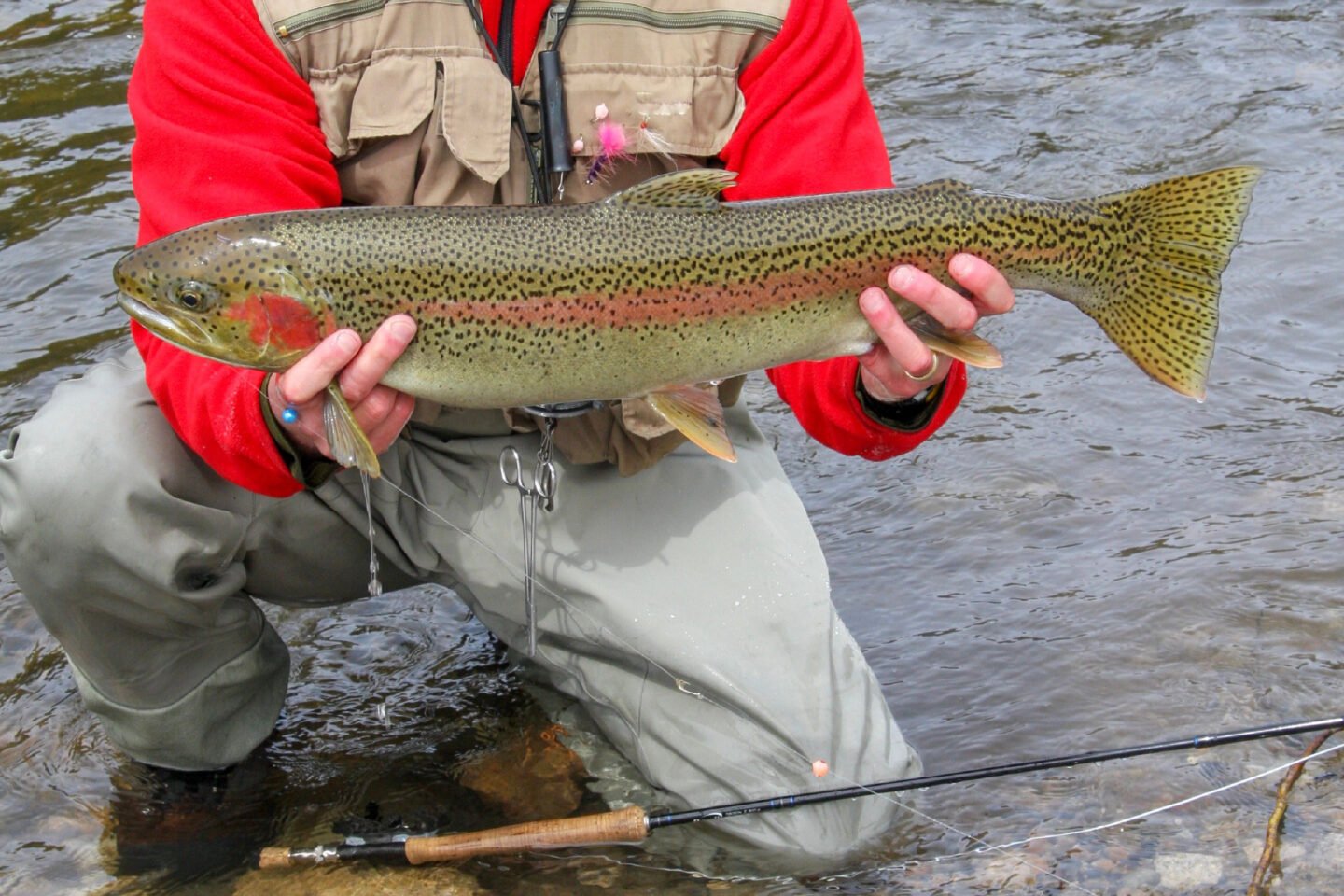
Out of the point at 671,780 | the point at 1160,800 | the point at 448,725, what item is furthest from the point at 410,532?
the point at 1160,800

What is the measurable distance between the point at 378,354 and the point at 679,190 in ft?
2.03

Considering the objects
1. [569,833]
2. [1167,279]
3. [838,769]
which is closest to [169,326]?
[569,833]

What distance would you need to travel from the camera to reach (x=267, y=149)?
306cm

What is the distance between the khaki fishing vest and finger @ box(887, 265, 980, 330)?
67 cm

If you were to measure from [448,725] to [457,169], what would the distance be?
4.28 ft

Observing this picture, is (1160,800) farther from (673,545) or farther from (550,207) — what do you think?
(550,207)

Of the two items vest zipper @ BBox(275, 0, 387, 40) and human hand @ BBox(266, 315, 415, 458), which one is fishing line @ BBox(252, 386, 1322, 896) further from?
vest zipper @ BBox(275, 0, 387, 40)

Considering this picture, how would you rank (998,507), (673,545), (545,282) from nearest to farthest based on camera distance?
(545,282) → (673,545) → (998,507)

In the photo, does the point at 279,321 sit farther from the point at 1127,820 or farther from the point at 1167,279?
the point at 1127,820

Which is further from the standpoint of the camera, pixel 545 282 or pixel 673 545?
pixel 673 545

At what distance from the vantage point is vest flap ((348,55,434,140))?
3135mm

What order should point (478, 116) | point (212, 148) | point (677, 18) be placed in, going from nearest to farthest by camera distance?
point (212, 148), point (478, 116), point (677, 18)

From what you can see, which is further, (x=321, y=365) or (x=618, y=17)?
(x=618, y=17)

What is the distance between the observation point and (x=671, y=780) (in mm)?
3221
